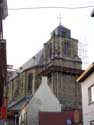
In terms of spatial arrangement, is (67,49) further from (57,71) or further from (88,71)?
(88,71)

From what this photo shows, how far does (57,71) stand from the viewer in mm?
61656

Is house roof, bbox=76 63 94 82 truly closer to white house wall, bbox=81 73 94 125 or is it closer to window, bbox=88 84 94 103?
white house wall, bbox=81 73 94 125

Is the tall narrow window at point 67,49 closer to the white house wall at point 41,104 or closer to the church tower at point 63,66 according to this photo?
the church tower at point 63,66


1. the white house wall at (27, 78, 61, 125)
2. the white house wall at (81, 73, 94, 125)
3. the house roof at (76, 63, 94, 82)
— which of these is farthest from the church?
the house roof at (76, 63, 94, 82)

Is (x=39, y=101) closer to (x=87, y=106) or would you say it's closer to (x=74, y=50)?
(x=87, y=106)

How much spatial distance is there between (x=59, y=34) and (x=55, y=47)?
151 inches

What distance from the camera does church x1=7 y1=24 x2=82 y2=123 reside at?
6038cm

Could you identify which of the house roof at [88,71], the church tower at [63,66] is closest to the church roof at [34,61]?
the church tower at [63,66]

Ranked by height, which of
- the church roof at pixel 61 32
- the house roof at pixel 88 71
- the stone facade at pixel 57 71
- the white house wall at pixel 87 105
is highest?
the church roof at pixel 61 32

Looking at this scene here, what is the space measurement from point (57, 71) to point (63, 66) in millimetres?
1767

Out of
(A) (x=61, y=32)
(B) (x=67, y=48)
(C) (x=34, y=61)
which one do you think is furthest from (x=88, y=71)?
(C) (x=34, y=61)

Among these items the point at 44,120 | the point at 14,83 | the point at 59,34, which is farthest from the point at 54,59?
the point at 44,120

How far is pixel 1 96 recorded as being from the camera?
99.8ft

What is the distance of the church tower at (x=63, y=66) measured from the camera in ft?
197
